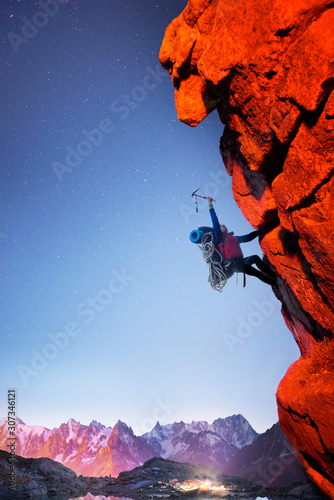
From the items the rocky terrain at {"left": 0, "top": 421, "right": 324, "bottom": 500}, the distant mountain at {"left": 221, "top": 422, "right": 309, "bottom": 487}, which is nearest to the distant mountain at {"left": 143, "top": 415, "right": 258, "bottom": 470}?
the distant mountain at {"left": 221, "top": 422, "right": 309, "bottom": 487}

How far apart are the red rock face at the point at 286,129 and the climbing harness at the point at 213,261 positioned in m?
1.61

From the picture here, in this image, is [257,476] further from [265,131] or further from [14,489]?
[265,131]

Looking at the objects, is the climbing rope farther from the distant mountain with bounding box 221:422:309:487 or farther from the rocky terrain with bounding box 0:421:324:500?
the distant mountain with bounding box 221:422:309:487

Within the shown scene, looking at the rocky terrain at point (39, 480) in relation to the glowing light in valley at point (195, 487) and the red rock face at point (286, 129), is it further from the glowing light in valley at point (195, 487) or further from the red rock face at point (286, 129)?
the red rock face at point (286, 129)

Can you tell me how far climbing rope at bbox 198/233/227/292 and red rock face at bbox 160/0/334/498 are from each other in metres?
1.62

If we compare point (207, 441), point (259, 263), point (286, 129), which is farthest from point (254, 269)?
point (207, 441)

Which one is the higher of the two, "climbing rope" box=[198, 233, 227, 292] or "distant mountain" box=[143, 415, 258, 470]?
"climbing rope" box=[198, 233, 227, 292]

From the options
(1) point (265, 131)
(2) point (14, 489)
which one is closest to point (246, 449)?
(2) point (14, 489)

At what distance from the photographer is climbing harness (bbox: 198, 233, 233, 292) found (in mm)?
9930

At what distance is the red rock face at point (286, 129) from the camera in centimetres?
528

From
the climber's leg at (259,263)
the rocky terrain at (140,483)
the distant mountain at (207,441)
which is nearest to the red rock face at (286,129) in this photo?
the climber's leg at (259,263)

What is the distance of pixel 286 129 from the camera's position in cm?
598

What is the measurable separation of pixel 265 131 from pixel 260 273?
5764mm

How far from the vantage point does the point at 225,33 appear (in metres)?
6.55
